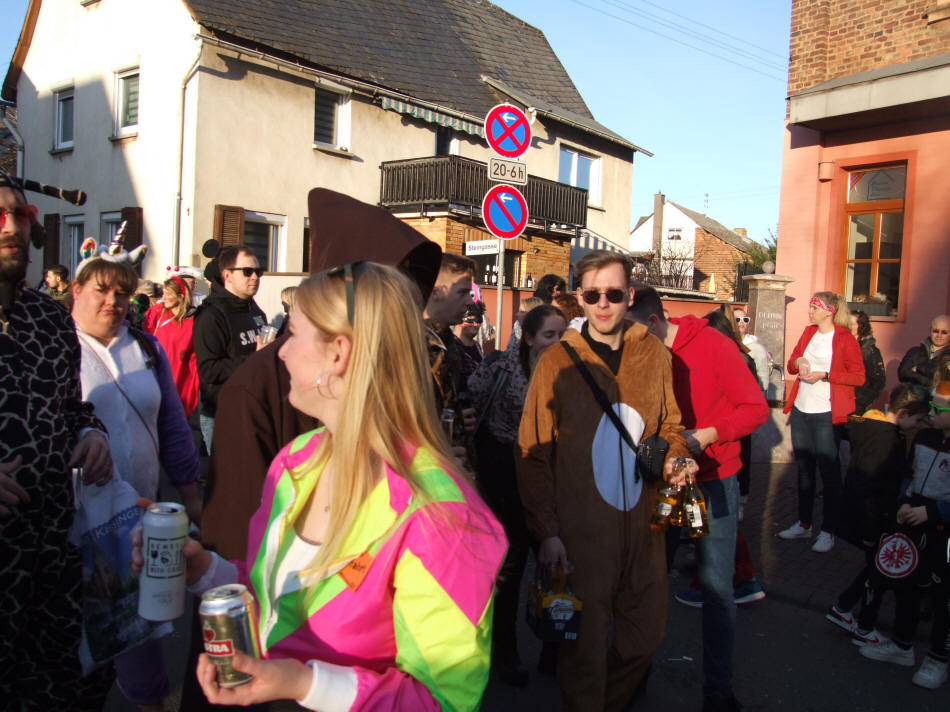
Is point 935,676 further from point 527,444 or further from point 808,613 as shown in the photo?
point 527,444

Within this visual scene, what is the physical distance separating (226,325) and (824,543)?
16.1ft

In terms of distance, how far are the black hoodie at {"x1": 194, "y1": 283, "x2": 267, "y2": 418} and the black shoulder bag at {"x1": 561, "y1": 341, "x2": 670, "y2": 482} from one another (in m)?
2.75

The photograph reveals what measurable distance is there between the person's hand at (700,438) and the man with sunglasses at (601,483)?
0.23 metres

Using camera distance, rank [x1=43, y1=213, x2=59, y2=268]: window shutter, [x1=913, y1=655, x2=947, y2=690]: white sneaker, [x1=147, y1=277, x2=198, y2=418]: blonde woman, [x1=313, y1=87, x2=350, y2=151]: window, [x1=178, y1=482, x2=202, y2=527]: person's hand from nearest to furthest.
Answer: [x1=178, y1=482, x2=202, y2=527]: person's hand
[x1=913, y1=655, x2=947, y2=690]: white sneaker
[x1=147, y1=277, x2=198, y2=418]: blonde woman
[x1=313, y1=87, x2=350, y2=151]: window
[x1=43, y1=213, x2=59, y2=268]: window shutter

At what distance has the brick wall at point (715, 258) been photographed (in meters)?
47.0

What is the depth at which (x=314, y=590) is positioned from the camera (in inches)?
56.9

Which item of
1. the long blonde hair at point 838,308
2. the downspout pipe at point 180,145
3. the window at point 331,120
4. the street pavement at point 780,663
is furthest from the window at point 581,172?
the street pavement at point 780,663

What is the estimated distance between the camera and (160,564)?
147 cm

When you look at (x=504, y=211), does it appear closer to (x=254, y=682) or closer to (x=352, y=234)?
(x=352, y=234)

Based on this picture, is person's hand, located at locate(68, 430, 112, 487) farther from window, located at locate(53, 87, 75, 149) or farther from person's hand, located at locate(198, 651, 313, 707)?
window, located at locate(53, 87, 75, 149)

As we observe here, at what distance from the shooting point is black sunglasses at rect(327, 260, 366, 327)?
1.52 metres

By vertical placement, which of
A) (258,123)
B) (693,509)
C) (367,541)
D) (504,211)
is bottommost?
(693,509)

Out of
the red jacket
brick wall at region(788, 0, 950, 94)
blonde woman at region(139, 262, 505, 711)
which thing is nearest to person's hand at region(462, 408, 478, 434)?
blonde woman at region(139, 262, 505, 711)

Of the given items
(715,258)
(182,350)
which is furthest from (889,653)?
(715,258)
